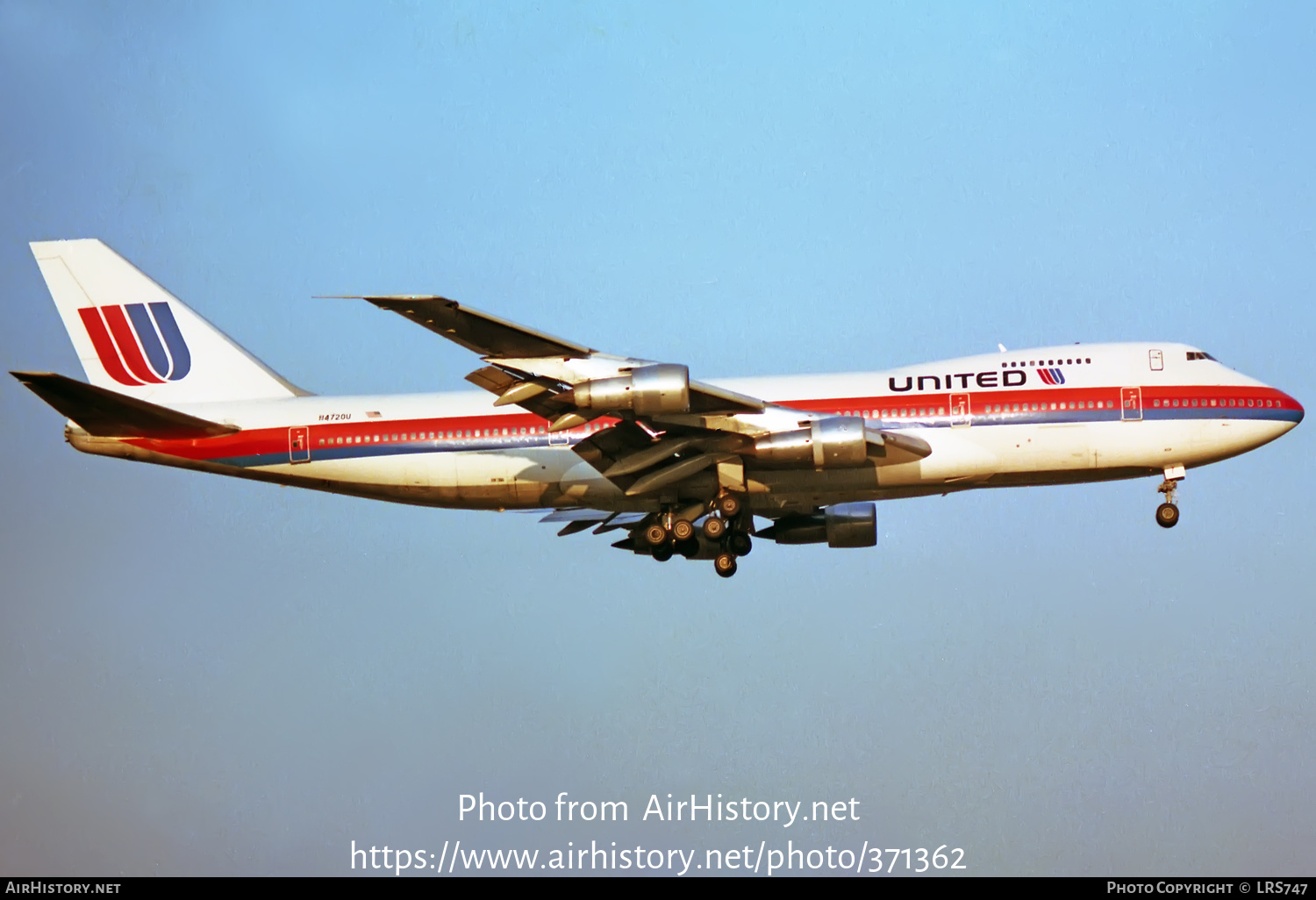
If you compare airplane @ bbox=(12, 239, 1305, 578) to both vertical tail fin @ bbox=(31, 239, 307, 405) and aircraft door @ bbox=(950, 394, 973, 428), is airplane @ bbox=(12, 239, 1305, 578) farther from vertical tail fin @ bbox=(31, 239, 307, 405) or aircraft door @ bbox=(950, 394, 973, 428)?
vertical tail fin @ bbox=(31, 239, 307, 405)

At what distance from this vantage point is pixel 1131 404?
1698 inches

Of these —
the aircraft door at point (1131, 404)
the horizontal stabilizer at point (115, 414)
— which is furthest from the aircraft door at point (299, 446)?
the aircraft door at point (1131, 404)

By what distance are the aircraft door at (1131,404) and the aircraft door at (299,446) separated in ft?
71.6

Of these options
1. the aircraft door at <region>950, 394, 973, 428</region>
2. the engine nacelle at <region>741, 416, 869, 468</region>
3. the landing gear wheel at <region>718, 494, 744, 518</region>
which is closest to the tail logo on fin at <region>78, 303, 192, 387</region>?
the landing gear wheel at <region>718, 494, 744, 518</region>

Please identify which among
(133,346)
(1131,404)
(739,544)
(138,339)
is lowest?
(739,544)

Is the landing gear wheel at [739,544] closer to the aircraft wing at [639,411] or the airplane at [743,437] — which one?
the airplane at [743,437]

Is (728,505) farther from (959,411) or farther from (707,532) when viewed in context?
(959,411)

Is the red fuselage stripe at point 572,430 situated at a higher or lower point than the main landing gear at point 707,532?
higher

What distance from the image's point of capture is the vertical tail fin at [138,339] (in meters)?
47.0

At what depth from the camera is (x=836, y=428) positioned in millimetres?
40688

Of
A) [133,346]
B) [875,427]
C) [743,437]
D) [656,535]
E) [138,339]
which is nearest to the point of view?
[743,437]

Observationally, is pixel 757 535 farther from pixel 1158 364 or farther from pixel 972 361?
pixel 1158 364

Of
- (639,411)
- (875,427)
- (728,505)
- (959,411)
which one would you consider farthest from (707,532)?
(959,411)

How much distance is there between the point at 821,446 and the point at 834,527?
27.3ft
